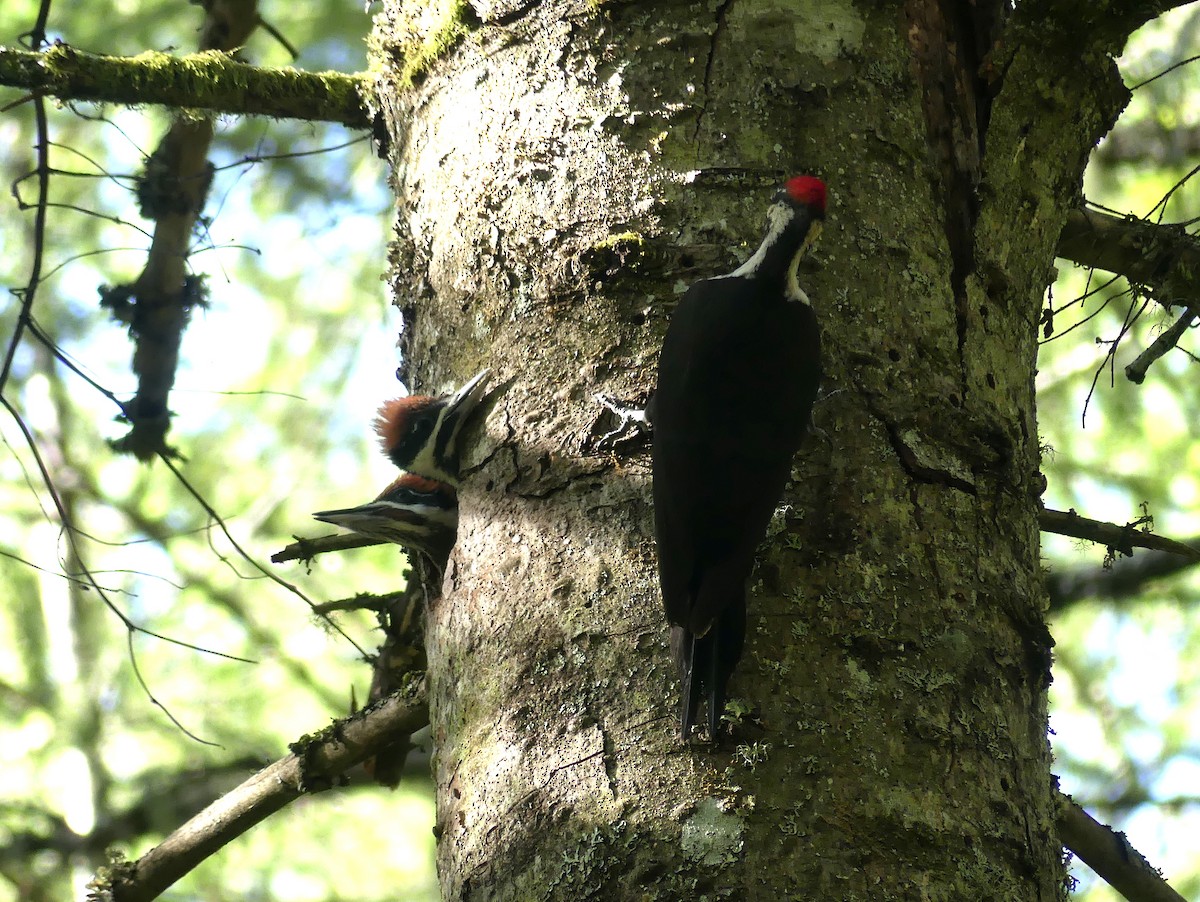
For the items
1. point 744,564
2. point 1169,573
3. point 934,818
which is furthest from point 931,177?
point 1169,573

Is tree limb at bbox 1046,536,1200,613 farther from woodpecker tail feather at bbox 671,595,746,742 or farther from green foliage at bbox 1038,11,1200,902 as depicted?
woodpecker tail feather at bbox 671,595,746,742

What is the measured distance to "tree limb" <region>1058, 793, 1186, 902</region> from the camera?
239 centimetres

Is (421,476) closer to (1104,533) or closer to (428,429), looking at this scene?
(428,429)

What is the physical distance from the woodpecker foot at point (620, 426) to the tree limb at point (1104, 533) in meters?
0.97

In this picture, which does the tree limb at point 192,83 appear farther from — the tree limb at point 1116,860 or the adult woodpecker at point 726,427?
the tree limb at point 1116,860

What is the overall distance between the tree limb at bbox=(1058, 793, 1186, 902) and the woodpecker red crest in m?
1.46

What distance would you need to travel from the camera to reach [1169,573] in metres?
5.48

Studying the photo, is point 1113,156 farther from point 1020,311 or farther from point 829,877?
point 829,877

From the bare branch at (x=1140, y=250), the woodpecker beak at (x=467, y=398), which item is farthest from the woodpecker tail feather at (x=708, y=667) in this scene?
the bare branch at (x=1140, y=250)

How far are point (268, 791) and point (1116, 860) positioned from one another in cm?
181

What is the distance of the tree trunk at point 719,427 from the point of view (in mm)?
1840

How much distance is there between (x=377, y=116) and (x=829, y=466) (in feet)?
5.34

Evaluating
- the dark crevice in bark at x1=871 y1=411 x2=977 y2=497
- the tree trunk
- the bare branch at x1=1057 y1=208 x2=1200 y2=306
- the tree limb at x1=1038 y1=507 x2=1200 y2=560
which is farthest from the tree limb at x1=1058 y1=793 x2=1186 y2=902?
the bare branch at x1=1057 y1=208 x2=1200 y2=306

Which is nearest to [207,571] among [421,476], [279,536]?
[279,536]
